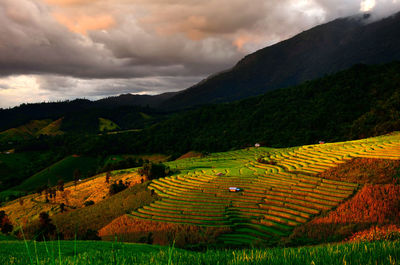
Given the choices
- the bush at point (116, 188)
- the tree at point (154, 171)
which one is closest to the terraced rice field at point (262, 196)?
the tree at point (154, 171)

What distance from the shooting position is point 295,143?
494 feet

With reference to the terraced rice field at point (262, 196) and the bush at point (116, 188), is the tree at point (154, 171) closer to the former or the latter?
the bush at point (116, 188)

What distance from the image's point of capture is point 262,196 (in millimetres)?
51938

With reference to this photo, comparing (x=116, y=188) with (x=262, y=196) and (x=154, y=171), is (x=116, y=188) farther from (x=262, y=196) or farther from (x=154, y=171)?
(x=262, y=196)

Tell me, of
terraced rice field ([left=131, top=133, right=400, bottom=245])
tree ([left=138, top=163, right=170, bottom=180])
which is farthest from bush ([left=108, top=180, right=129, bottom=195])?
terraced rice field ([left=131, top=133, right=400, bottom=245])

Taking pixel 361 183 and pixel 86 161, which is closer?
pixel 361 183

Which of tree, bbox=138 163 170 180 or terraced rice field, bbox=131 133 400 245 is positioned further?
tree, bbox=138 163 170 180

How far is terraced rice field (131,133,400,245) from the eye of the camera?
41.8m

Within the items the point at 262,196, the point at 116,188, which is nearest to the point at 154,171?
the point at 116,188

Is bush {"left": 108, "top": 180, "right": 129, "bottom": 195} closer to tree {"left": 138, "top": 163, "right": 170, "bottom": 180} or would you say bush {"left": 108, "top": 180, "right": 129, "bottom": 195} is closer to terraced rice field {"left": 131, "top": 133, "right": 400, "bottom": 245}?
tree {"left": 138, "top": 163, "right": 170, "bottom": 180}

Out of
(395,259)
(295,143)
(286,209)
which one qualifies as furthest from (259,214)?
(295,143)

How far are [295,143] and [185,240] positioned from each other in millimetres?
125015

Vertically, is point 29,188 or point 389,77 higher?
point 389,77

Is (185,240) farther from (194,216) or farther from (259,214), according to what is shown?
(259,214)
